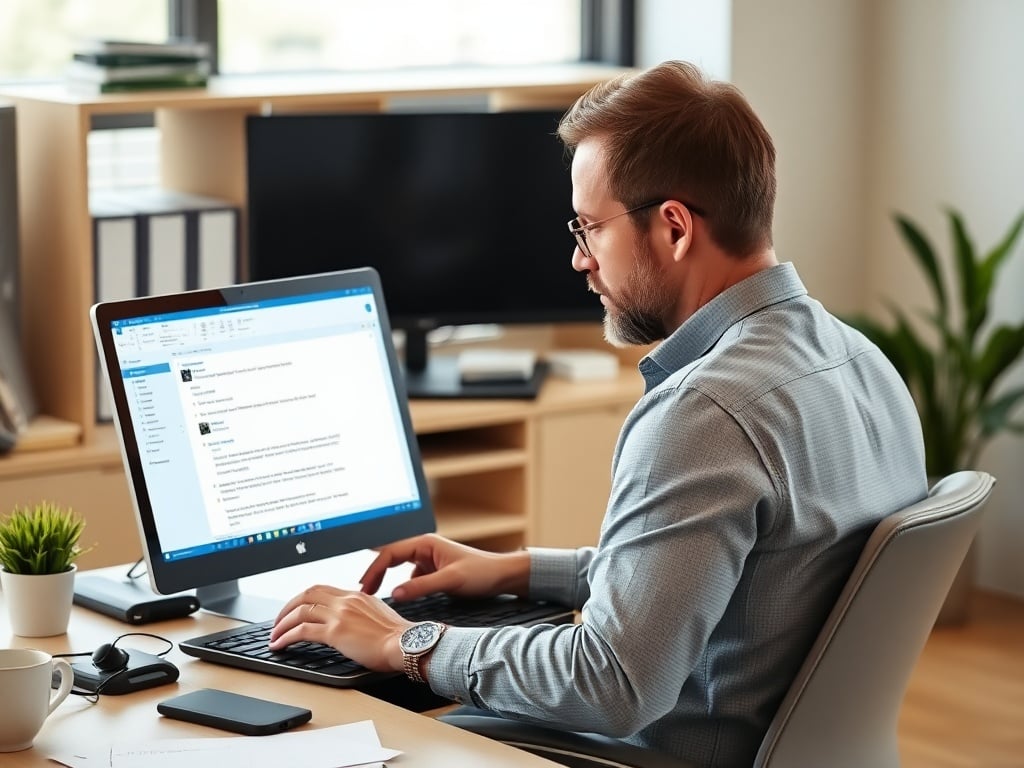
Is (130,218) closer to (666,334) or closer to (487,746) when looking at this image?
(666,334)

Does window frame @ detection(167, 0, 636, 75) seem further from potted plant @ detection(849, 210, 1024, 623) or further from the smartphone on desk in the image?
the smartphone on desk

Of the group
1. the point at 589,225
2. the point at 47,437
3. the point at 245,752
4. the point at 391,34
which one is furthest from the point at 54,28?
the point at 245,752

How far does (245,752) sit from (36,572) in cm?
48

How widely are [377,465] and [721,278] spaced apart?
0.56m

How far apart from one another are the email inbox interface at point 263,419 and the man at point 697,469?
188 millimetres

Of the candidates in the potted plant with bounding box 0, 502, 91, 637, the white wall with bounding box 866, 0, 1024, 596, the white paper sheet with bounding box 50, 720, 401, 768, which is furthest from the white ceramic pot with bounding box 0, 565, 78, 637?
the white wall with bounding box 866, 0, 1024, 596

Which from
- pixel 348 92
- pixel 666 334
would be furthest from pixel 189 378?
pixel 348 92

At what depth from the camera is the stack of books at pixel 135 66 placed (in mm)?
3119

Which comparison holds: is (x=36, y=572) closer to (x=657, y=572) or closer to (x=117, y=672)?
(x=117, y=672)

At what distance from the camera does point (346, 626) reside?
1792 mm

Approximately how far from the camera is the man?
5.21ft

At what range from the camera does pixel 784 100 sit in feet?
13.7

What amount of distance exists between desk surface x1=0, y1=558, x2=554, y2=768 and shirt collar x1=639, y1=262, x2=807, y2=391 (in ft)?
1.65

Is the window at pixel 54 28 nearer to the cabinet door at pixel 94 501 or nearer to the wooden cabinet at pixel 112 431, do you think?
the wooden cabinet at pixel 112 431
